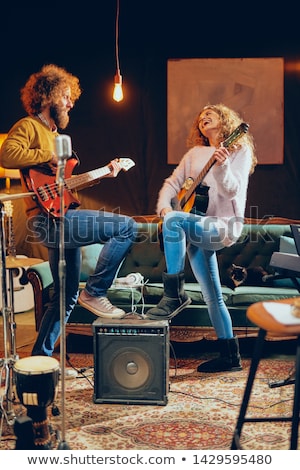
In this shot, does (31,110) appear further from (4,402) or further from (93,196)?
(93,196)

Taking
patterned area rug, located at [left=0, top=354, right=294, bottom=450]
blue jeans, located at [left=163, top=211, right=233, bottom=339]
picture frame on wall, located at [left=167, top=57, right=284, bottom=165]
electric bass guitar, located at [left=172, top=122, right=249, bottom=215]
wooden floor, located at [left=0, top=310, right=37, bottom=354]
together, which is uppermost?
picture frame on wall, located at [left=167, top=57, right=284, bottom=165]

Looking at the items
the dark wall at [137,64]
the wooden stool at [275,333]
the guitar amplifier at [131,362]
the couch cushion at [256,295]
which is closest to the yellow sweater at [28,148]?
the guitar amplifier at [131,362]

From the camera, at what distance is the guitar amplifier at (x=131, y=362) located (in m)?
3.69

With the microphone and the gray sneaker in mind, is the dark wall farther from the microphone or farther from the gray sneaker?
the microphone

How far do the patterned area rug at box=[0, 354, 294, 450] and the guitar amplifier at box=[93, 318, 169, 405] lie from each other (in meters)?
0.07

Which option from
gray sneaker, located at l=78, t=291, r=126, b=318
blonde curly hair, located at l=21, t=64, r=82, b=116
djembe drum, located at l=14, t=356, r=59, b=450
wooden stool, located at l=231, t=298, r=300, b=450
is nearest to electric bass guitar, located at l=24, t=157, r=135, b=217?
blonde curly hair, located at l=21, t=64, r=82, b=116

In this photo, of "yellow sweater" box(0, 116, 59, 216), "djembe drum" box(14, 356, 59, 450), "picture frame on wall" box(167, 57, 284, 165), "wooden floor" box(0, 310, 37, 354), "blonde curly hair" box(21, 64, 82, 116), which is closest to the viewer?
"djembe drum" box(14, 356, 59, 450)

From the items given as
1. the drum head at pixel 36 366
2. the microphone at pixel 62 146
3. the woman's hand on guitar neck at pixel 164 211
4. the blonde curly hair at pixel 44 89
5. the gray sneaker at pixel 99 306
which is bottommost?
the drum head at pixel 36 366

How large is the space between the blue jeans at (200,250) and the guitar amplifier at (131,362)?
18.5 inches

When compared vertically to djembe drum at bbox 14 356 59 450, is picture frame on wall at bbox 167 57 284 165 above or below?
above

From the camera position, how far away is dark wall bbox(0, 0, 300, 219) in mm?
6242

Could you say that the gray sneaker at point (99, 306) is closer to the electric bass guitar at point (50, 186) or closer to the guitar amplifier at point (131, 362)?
the guitar amplifier at point (131, 362)

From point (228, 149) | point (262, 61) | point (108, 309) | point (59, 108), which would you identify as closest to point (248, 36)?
point (262, 61)

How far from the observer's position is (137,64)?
253 inches
